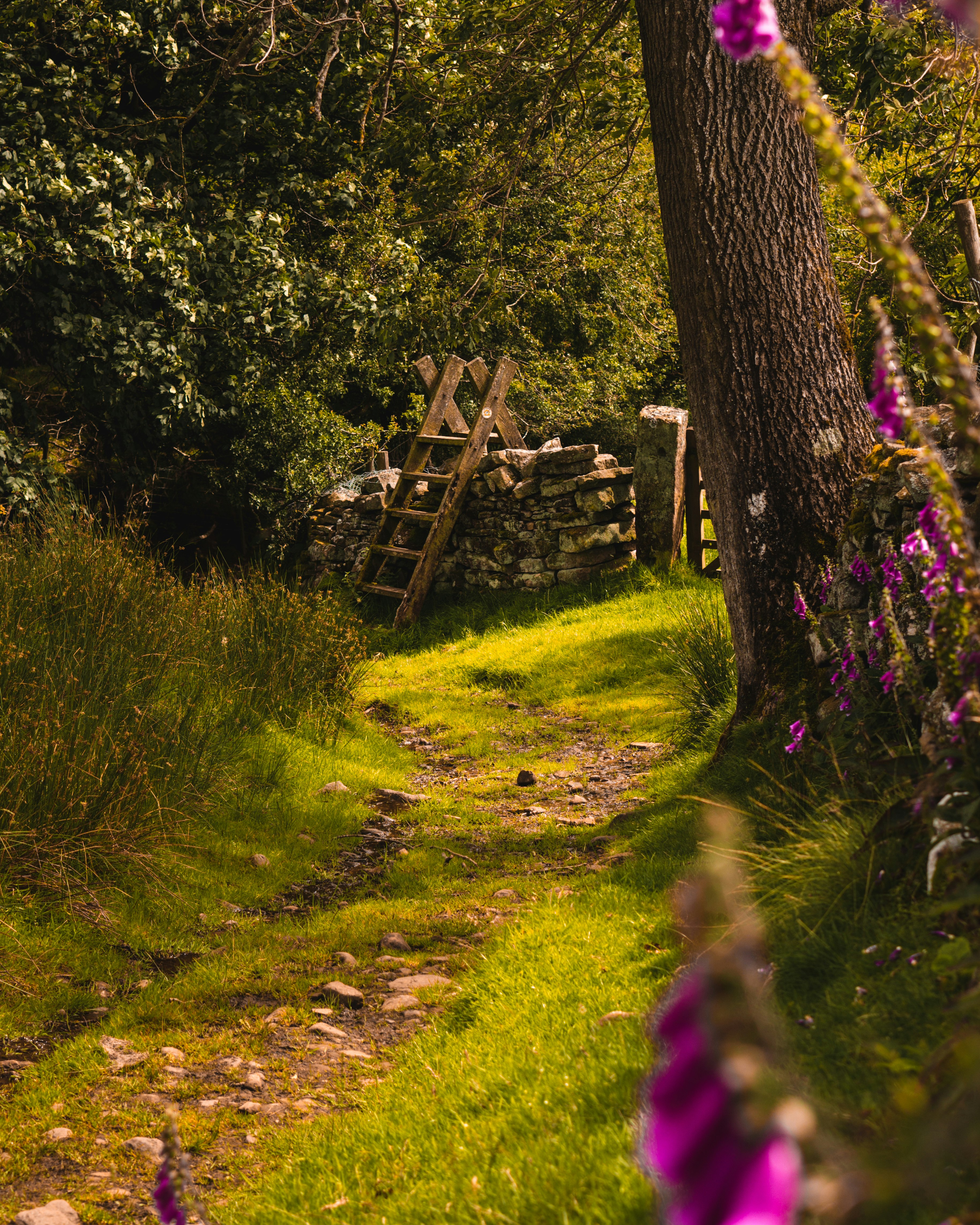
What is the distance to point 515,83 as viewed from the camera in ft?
25.5

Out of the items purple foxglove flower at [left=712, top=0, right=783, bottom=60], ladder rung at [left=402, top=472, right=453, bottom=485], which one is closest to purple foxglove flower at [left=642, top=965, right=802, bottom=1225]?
purple foxglove flower at [left=712, top=0, right=783, bottom=60]

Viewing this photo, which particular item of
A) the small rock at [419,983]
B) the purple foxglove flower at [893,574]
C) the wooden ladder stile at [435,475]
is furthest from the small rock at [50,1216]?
the wooden ladder stile at [435,475]

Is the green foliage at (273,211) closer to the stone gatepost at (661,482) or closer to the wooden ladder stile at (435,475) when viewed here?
the wooden ladder stile at (435,475)

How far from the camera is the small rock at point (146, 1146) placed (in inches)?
121

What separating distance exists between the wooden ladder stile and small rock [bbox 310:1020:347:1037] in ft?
27.1

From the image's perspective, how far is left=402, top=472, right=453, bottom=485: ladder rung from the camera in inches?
494

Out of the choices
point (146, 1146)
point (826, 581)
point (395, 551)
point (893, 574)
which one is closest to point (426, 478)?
point (395, 551)

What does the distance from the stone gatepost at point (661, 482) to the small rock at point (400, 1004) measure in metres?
7.89

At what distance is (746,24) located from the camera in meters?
1.47

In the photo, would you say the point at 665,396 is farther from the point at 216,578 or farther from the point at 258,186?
the point at 216,578

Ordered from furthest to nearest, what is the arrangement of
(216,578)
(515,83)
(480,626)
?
(480,626)
(216,578)
(515,83)

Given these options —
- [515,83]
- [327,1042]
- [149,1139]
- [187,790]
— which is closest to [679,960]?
[327,1042]

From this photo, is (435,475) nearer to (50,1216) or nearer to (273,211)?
(273,211)

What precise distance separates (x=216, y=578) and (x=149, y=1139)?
609cm
